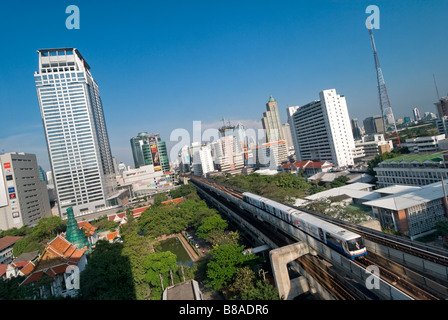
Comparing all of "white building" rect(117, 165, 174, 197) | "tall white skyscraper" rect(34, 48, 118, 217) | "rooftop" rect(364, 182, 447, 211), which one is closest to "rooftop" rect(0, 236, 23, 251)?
"tall white skyscraper" rect(34, 48, 118, 217)

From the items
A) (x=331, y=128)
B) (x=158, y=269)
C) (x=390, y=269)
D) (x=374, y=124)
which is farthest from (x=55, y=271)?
(x=374, y=124)

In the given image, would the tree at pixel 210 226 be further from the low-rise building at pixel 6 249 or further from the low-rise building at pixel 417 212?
the low-rise building at pixel 6 249

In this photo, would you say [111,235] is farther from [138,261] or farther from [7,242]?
[7,242]

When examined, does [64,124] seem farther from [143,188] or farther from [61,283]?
[61,283]

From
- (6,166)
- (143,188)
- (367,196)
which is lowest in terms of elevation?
(367,196)
